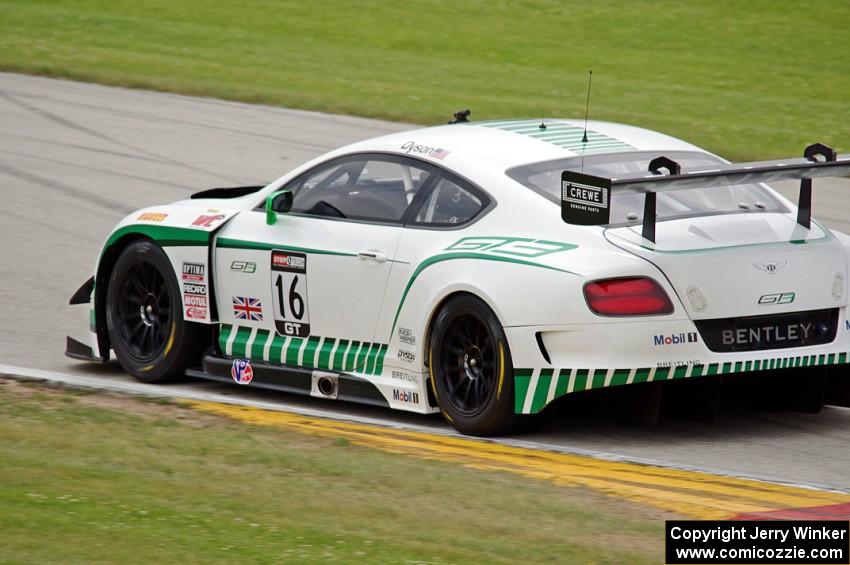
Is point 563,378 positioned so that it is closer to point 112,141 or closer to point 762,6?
point 112,141

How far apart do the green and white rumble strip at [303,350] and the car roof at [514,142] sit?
102 cm

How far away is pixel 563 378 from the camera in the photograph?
23.0ft

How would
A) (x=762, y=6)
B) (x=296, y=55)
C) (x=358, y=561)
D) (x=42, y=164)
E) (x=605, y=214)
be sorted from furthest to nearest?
(x=762, y=6), (x=296, y=55), (x=42, y=164), (x=605, y=214), (x=358, y=561)

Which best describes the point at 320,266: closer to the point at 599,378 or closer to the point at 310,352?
the point at 310,352

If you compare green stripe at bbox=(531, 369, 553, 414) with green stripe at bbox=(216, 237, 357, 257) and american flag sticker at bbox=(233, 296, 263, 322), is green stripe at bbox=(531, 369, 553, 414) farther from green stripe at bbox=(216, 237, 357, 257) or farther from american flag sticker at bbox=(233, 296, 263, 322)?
american flag sticker at bbox=(233, 296, 263, 322)

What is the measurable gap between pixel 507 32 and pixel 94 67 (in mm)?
9188

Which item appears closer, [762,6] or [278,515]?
[278,515]

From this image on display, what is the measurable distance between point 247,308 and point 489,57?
17.9 meters

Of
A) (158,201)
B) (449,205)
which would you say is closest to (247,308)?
(449,205)

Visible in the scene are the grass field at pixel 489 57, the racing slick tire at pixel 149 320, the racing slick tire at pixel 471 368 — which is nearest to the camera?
the racing slick tire at pixel 471 368

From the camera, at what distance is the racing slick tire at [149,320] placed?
8.80m

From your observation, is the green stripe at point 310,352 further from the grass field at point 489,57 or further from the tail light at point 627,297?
the grass field at point 489,57

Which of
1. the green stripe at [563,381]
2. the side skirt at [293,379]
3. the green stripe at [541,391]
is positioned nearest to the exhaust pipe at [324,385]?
the side skirt at [293,379]

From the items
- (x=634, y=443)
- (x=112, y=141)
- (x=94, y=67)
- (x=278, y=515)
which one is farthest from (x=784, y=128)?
(x=278, y=515)
